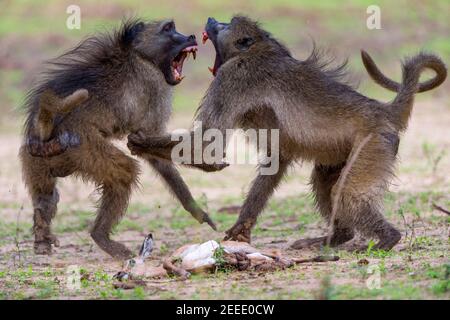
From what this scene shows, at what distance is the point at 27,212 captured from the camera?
9.41 m

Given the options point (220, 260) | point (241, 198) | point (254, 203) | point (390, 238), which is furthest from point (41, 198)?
point (241, 198)

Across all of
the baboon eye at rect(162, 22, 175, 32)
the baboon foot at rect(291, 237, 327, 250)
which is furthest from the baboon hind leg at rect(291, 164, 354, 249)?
the baboon eye at rect(162, 22, 175, 32)

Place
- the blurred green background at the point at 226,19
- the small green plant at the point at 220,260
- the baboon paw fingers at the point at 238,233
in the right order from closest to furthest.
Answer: the small green plant at the point at 220,260
the baboon paw fingers at the point at 238,233
the blurred green background at the point at 226,19

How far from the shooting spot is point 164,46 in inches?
280

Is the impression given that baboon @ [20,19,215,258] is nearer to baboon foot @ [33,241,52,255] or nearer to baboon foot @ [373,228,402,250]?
baboon foot @ [33,241,52,255]

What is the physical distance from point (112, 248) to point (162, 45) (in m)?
1.67

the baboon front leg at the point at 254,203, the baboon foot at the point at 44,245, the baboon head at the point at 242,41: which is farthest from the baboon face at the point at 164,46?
the baboon foot at the point at 44,245

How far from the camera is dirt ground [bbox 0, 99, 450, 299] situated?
4.82m

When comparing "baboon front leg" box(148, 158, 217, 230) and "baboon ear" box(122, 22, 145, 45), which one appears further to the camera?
"baboon front leg" box(148, 158, 217, 230)

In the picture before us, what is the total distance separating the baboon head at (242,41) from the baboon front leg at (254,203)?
86 cm

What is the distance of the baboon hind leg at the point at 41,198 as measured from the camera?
6730mm

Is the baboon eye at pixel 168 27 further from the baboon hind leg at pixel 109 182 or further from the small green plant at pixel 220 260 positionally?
the small green plant at pixel 220 260
